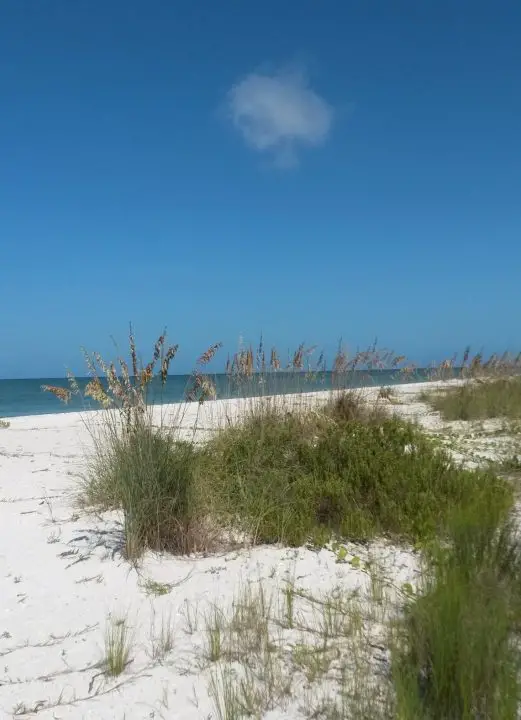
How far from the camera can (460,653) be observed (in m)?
1.90

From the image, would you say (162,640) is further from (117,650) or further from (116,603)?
(116,603)

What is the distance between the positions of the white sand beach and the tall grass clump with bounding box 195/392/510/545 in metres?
0.23

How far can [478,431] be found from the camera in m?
7.71

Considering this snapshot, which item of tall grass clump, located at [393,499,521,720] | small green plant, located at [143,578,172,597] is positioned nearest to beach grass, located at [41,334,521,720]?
tall grass clump, located at [393,499,521,720]

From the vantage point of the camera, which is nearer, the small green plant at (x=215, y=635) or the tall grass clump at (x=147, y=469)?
the small green plant at (x=215, y=635)

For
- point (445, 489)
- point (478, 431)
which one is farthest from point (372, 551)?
point (478, 431)

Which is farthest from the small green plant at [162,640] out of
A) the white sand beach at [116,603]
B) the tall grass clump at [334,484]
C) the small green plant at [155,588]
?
the tall grass clump at [334,484]

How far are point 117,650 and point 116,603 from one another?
0.76 metres

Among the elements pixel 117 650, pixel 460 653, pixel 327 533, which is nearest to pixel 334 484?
pixel 327 533

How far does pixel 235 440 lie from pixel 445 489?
93.5 inches

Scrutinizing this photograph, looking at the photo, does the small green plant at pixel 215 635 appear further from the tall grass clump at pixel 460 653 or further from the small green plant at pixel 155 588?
the tall grass clump at pixel 460 653

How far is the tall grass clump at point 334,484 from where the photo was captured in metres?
4.11

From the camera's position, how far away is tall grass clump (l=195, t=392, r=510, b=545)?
4.11 m

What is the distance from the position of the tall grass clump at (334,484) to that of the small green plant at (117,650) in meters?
1.40
